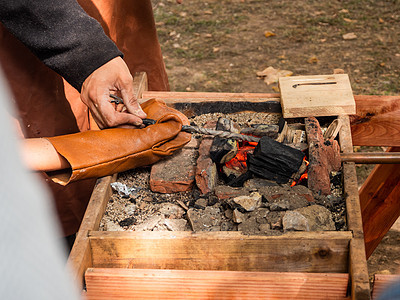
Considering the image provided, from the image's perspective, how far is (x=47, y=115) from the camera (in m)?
2.26

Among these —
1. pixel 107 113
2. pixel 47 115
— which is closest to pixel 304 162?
pixel 107 113

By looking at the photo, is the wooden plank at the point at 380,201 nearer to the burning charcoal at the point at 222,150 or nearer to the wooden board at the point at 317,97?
the wooden board at the point at 317,97

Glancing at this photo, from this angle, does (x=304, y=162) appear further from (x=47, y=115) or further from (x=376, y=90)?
(x=376, y=90)

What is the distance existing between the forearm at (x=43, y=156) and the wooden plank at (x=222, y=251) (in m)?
0.35

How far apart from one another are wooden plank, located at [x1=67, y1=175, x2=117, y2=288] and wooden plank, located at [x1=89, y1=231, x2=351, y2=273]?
4cm

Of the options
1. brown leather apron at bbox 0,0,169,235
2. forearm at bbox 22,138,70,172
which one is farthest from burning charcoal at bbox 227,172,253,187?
brown leather apron at bbox 0,0,169,235

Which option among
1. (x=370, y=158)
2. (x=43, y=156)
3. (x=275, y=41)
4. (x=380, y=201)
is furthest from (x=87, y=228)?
(x=275, y=41)

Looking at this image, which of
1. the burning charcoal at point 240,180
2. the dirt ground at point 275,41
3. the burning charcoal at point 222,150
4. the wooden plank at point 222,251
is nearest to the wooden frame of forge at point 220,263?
the wooden plank at point 222,251

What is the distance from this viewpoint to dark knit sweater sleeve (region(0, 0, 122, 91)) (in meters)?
1.77

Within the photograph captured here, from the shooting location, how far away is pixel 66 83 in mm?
2355

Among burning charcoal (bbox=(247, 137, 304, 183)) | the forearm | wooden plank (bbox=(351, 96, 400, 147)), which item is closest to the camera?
the forearm

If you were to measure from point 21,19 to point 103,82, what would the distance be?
405 mm

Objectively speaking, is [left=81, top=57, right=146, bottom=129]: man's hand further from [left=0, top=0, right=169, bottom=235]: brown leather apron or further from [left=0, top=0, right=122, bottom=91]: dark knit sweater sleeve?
[left=0, top=0, right=169, bottom=235]: brown leather apron

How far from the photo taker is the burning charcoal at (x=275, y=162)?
1829 millimetres
